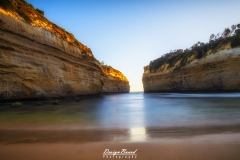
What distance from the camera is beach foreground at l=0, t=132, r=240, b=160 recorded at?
2.08 m

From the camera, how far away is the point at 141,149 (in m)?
2.38

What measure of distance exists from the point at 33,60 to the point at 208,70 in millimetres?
22868

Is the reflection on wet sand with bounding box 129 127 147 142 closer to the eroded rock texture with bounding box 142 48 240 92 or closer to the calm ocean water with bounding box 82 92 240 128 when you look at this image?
the calm ocean water with bounding box 82 92 240 128

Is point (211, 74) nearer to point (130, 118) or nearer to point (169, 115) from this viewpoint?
point (169, 115)

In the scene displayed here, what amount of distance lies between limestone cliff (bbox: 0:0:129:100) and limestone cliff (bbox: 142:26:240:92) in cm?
1885

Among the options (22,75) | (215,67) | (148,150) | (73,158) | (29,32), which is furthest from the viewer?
(215,67)

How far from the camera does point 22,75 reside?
10.5 m

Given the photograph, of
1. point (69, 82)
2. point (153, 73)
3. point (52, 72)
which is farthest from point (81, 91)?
point (153, 73)

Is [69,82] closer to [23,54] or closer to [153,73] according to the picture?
[23,54]

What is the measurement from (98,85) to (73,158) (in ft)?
72.3

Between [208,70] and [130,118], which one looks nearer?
[130,118]

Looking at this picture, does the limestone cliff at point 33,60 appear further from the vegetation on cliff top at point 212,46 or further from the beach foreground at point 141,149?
the vegetation on cliff top at point 212,46

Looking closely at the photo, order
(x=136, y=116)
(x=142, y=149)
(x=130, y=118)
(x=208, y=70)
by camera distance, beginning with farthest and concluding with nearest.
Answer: (x=208, y=70) < (x=136, y=116) < (x=130, y=118) < (x=142, y=149)

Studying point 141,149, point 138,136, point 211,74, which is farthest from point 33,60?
point 211,74
